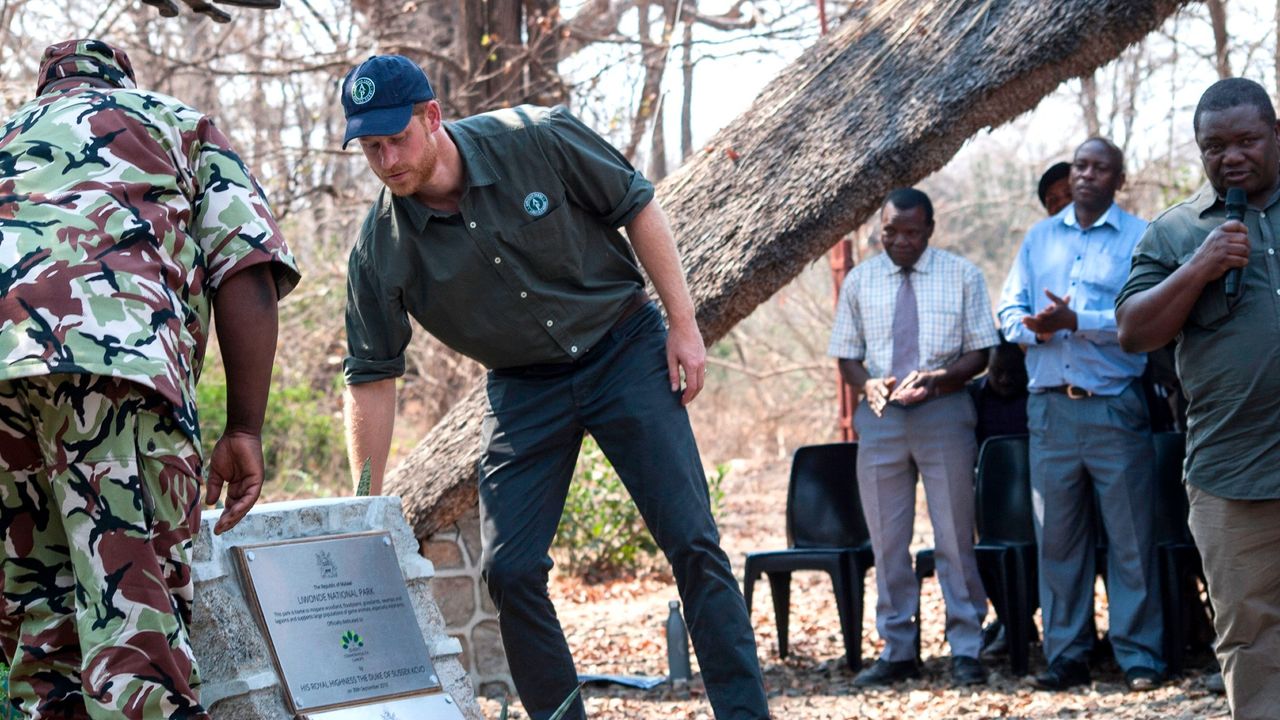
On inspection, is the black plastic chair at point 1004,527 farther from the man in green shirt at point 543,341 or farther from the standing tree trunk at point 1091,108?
the standing tree trunk at point 1091,108

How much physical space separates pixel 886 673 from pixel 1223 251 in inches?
115

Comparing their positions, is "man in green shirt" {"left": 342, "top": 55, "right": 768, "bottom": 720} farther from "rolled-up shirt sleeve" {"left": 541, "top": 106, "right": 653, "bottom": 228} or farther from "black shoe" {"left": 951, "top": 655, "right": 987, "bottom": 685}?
"black shoe" {"left": 951, "top": 655, "right": 987, "bottom": 685}

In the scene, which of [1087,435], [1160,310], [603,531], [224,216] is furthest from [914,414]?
[224,216]

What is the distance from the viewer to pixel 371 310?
4.46 metres

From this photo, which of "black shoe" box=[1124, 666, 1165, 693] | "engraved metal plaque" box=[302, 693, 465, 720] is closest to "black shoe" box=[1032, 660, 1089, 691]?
"black shoe" box=[1124, 666, 1165, 693]

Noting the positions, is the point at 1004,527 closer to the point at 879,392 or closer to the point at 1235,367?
the point at 879,392

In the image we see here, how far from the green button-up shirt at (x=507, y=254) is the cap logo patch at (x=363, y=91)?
40 cm

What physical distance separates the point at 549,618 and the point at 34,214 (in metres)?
2.13

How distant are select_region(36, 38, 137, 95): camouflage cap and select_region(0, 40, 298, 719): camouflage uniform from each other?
0.05m

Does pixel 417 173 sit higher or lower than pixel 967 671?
higher

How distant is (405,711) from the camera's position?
3729 mm

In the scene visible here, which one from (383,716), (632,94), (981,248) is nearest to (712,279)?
(383,716)

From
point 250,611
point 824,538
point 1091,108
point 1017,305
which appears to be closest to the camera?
point 250,611

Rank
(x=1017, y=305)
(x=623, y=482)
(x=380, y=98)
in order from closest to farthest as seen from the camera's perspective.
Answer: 1. (x=380, y=98)
2. (x=623, y=482)
3. (x=1017, y=305)
